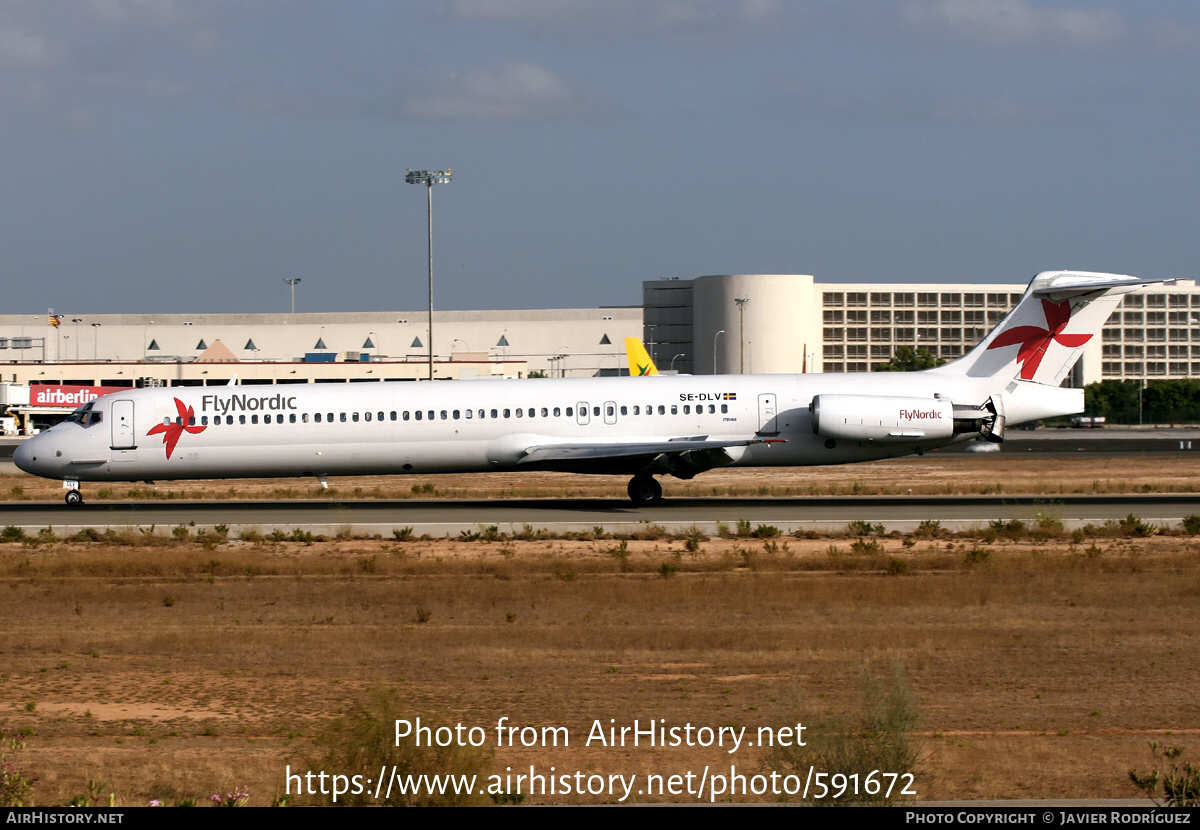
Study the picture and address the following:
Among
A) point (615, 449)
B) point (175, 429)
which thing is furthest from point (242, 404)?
point (615, 449)

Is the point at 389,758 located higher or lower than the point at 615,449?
lower

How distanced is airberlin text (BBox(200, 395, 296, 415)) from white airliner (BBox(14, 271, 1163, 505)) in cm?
3

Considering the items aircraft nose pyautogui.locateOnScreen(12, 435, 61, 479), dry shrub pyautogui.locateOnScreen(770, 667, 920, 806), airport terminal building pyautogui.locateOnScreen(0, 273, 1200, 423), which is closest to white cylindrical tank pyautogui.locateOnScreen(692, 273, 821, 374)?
airport terminal building pyautogui.locateOnScreen(0, 273, 1200, 423)

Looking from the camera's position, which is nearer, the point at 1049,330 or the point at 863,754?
the point at 863,754

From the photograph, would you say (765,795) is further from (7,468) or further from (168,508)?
(7,468)

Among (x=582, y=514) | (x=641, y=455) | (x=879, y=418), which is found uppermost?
(x=879, y=418)

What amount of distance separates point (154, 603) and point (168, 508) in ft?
47.0

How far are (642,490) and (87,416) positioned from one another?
1391 cm

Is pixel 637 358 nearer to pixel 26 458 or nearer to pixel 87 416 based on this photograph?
pixel 87 416

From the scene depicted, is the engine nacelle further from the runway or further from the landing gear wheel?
the landing gear wheel

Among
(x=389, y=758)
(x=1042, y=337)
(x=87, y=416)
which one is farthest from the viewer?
(x=1042, y=337)

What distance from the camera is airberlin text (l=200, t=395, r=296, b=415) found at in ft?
97.3

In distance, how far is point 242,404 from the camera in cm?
2969

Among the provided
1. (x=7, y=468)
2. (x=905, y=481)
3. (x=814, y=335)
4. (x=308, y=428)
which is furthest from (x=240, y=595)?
(x=814, y=335)
